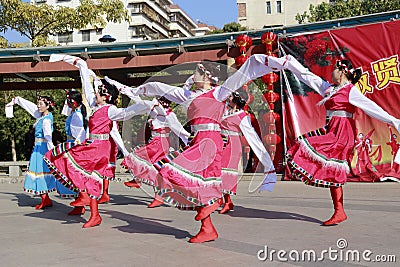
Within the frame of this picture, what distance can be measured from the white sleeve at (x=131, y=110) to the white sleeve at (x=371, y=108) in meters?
2.35

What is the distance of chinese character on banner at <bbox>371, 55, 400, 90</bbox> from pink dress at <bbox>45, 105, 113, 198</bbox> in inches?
264

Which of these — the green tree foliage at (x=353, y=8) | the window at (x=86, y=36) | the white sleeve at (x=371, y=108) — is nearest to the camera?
the white sleeve at (x=371, y=108)

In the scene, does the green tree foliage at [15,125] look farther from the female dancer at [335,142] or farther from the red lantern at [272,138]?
the female dancer at [335,142]

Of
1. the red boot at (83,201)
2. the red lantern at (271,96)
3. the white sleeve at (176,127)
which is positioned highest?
the red lantern at (271,96)

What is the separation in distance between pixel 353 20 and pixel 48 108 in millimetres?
7214

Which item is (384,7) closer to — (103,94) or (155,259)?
(103,94)

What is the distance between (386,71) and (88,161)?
722 cm

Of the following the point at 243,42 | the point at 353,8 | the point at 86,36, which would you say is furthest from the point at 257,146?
the point at 86,36

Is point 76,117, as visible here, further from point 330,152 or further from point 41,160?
point 330,152

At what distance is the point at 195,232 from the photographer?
577 cm

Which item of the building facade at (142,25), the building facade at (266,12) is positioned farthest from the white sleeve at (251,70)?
the building facade at (266,12)

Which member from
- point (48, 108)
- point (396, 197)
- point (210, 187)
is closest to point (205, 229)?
point (210, 187)

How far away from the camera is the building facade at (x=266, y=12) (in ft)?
161

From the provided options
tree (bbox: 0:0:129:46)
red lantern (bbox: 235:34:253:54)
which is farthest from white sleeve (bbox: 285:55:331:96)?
tree (bbox: 0:0:129:46)
